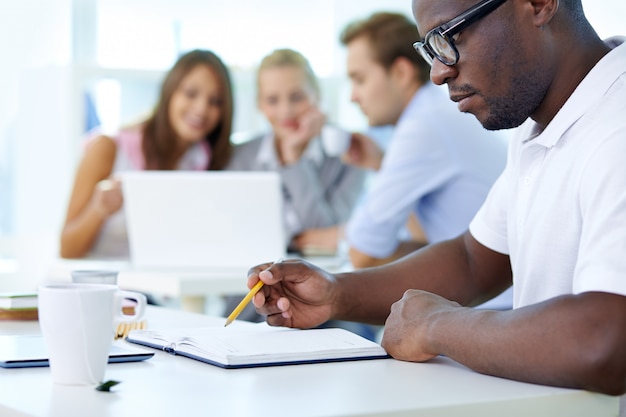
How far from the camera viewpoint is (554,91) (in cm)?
136

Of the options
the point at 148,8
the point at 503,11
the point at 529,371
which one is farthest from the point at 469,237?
the point at 148,8

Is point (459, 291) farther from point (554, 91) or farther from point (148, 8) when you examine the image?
point (148, 8)

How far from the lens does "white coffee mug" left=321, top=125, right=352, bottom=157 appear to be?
336 cm

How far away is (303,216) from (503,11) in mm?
2239

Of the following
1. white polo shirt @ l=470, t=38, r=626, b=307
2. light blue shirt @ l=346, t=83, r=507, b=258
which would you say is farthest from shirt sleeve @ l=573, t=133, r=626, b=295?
light blue shirt @ l=346, t=83, r=507, b=258

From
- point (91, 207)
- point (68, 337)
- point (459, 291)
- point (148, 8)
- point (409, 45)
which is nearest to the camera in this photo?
point (68, 337)

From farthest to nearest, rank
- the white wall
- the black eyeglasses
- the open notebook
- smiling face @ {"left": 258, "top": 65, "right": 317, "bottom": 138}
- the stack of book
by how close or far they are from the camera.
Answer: the white wall → smiling face @ {"left": 258, "top": 65, "right": 317, "bottom": 138} → the stack of book → the black eyeglasses → the open notebook

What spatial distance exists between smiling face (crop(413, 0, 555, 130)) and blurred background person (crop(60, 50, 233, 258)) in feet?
7.52

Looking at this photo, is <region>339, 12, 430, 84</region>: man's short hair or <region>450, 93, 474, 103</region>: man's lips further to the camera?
<region>339, 12, 430, 84</region>: man's short hair

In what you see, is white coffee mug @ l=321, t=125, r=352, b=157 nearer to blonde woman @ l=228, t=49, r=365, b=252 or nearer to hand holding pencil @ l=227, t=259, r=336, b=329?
blonde woman @ l=228, t=49, r=365, b=252

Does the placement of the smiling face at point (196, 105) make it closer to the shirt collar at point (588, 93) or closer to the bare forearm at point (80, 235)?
the bare forearm at point (80, 235)

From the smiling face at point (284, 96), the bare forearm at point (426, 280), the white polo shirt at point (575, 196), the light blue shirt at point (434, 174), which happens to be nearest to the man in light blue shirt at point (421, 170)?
the light blue shirt at point (434, 174)

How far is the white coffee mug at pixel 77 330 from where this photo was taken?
0.96 m

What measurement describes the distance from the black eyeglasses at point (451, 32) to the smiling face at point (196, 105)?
7.51ft
